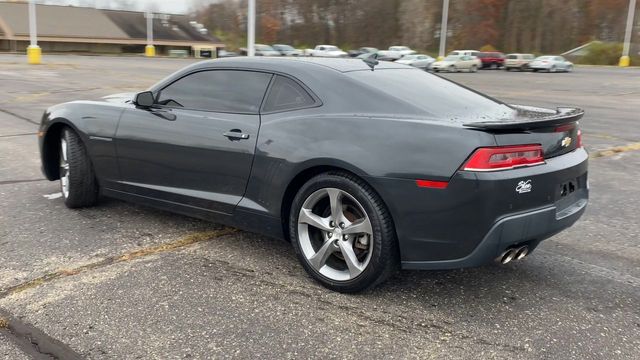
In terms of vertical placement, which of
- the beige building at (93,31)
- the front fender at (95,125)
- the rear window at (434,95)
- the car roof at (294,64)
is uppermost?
the beige building at (93,31)

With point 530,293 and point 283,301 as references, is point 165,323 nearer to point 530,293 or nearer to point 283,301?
point 283,301

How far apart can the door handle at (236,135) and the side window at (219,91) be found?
175 mm

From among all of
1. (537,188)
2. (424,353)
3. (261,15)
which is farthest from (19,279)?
(261,15)

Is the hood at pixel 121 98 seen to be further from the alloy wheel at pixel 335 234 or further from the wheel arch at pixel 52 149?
the alloy wheel at pixel 335 234

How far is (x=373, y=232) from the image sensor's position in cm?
341

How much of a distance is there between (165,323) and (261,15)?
90.6 m

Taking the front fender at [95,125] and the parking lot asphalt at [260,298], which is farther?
the front fender at [95,125]

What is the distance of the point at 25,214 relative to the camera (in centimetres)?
514

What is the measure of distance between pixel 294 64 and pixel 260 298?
1636 mm

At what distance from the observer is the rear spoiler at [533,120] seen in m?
3.22

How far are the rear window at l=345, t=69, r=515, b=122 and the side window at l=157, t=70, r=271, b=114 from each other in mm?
681

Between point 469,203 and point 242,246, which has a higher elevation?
point 469,203

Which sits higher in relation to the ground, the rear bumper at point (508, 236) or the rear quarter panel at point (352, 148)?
the rear quarter panel at point (352, 148)

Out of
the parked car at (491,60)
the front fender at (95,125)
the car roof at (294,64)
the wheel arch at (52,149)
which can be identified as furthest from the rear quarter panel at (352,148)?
the parked car at (491,60)
